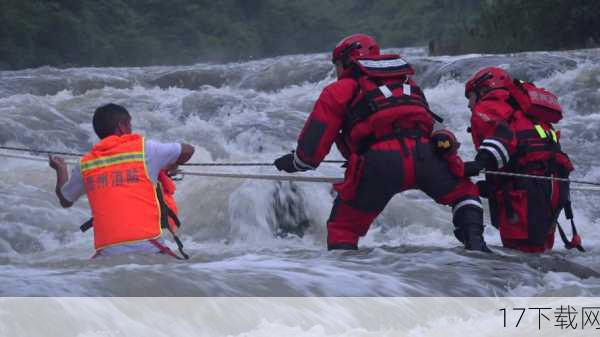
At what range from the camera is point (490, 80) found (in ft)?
19.9

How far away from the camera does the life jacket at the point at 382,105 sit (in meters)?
5.34

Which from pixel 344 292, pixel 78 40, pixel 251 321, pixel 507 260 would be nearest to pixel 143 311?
pixel 251 321

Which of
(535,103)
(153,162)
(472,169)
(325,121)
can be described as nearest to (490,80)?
(535,103)

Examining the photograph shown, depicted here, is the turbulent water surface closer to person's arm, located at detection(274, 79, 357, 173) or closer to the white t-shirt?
the white t-shirt

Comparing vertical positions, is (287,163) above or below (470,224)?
above

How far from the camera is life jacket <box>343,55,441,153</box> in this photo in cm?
534

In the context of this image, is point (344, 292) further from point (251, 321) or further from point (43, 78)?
point (43, 78)

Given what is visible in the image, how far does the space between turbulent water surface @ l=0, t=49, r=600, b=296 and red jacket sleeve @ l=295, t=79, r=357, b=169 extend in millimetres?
567

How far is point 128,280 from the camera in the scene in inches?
178

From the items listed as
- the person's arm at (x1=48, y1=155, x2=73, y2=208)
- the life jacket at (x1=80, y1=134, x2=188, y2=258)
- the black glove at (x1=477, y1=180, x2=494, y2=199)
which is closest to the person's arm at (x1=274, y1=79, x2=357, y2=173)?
the life jacket at (x1=80, y1=134, x2=188, y2=258)

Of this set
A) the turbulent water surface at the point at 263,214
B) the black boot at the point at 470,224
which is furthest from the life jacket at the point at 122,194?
the black boot at the point at 470,224

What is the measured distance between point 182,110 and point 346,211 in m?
9.17

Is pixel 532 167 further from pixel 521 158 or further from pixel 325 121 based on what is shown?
pixel 325 121

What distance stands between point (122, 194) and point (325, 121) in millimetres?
1200
